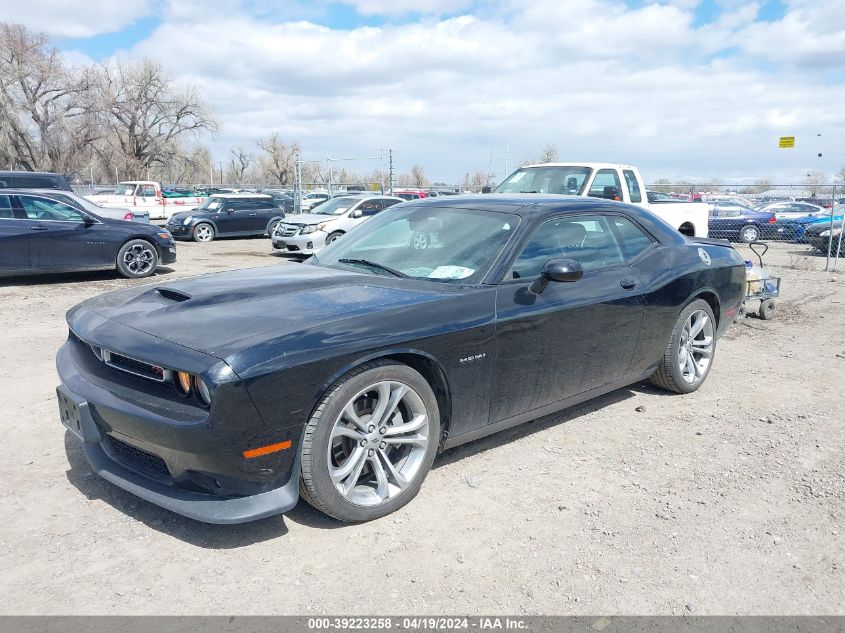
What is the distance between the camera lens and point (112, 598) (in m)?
2.70

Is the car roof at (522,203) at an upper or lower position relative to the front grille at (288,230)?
upper

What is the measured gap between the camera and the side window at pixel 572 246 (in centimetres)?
406

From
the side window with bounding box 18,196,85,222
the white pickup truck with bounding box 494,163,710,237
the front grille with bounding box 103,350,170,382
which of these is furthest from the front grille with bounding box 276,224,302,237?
the front grille with bounding box 103,350,170,382

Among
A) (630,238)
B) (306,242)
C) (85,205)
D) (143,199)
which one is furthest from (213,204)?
(630,238)

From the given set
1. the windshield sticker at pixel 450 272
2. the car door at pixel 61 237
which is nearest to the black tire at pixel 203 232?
the car door at pixel 61 237

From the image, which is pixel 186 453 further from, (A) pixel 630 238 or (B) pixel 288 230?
(B) pixel 288 230

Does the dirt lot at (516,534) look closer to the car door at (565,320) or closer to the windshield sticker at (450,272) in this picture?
the car door at (565,320)

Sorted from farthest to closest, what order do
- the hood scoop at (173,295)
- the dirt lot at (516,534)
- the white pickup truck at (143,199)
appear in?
the white pickup truck at (143,199), the hood scoop at (173,295), the dirt lot at (516,534)

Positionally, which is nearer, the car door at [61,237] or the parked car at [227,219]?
the car door at [61,237]

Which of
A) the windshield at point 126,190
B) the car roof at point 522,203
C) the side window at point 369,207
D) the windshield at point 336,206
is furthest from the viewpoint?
the windshield at point 126,190

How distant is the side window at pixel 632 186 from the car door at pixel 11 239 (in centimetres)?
958

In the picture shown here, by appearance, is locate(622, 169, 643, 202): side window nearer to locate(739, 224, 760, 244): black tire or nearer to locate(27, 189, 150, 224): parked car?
locate(27, 189, 150, 224): parked car

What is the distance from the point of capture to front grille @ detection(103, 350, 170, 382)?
118 inches

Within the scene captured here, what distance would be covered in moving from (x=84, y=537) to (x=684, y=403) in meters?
4.08
